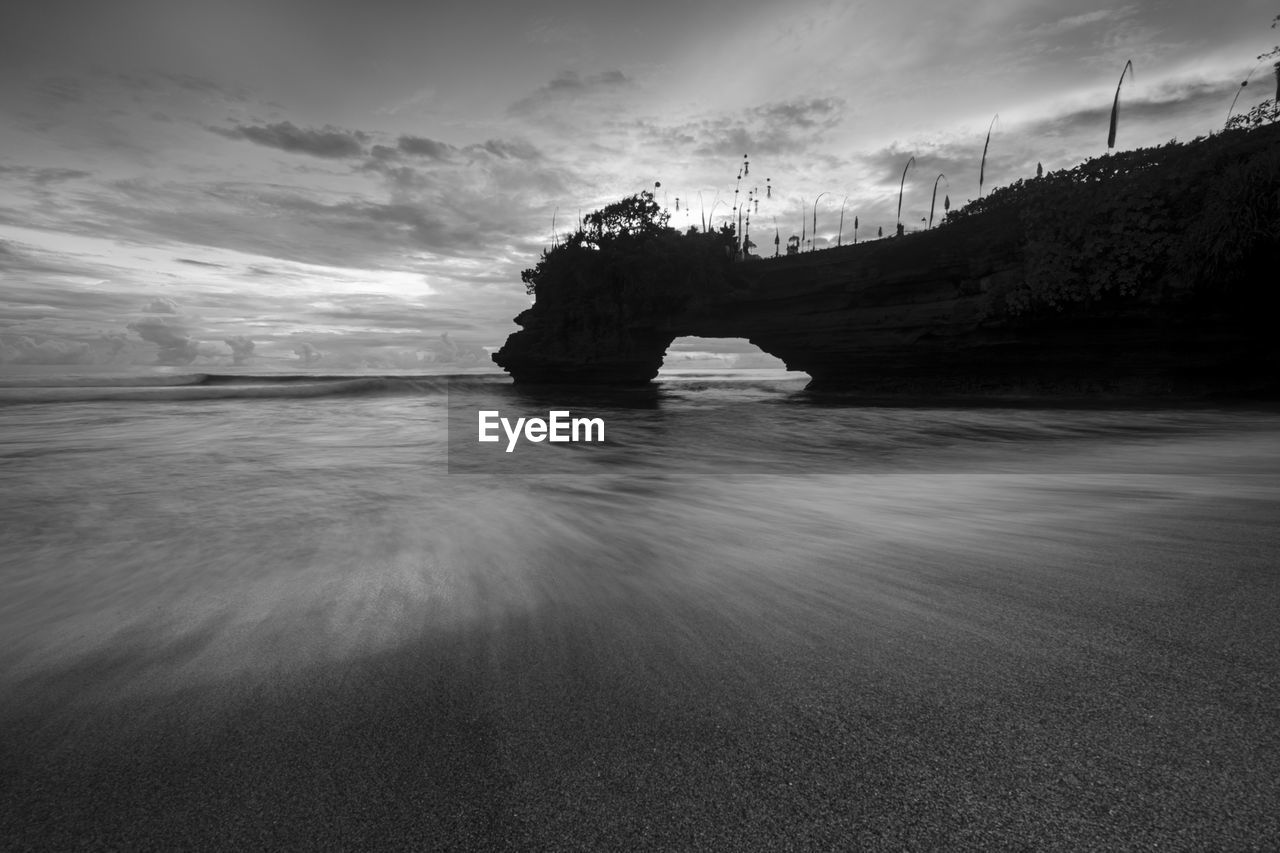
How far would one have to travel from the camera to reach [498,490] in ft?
22.0

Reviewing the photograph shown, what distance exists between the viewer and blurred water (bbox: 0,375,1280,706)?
2.79 m

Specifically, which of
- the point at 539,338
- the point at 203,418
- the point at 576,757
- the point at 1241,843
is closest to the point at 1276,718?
the point at 1241,843

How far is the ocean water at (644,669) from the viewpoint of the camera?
1.38 metres

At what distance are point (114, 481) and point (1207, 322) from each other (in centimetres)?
2256

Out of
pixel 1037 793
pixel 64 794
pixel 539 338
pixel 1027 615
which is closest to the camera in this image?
pixel 1037 793

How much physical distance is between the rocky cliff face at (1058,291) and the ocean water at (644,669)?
1109cm

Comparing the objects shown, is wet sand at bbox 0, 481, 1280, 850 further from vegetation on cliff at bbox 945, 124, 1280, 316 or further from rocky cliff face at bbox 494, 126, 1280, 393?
rocky cliff face at bbox 494, 126, 1280, 393

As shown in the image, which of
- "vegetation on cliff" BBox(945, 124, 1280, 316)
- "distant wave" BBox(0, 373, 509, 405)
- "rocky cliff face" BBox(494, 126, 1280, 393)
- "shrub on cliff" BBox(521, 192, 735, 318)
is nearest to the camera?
"vegetation on cliff" BBox(945, 124, 1280, 316)

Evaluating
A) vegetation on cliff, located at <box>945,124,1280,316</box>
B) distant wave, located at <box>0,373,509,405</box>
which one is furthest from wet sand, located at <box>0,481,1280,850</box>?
distant wave, located at <box>0,373,509,405</box>

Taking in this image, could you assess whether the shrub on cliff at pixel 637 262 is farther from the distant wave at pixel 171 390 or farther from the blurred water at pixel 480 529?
the blurred water at pixel 480 529

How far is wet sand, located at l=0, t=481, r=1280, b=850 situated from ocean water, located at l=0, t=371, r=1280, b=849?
0.03 feet

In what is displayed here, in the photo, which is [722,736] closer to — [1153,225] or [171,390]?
[1153,225]

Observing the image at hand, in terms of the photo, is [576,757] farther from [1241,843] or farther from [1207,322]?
[1207,322]

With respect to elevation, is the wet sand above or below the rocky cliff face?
below
